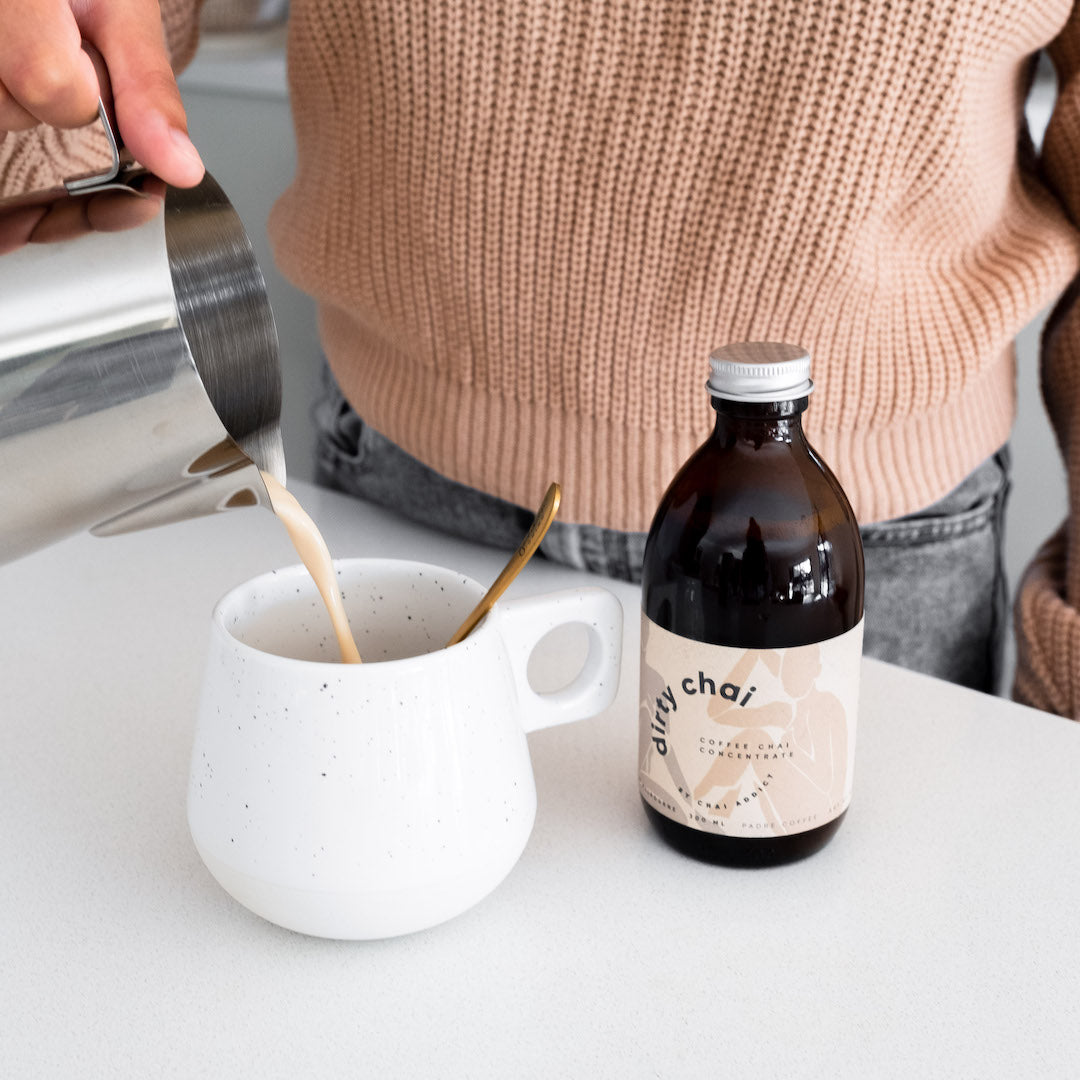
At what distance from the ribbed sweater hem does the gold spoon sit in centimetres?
27

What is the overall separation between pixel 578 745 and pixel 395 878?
17 cm

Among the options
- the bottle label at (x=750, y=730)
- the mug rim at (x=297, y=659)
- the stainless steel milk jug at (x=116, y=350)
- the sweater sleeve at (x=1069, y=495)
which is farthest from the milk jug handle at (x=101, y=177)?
the sweater sleeve at (x=1069, y=495)

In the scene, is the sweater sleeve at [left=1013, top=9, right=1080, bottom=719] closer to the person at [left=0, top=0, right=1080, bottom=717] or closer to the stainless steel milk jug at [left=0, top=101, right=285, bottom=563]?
the person at [left=0, top=0, right=1080, bottom=717]

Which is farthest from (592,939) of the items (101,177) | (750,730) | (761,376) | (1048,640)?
(1048,640)

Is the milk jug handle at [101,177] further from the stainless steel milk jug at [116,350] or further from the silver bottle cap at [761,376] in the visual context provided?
the silver bottle cap at [761,376]

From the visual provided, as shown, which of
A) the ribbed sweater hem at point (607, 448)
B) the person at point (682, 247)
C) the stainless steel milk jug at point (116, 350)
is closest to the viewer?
the stainless steel milk jug at point (116, 350)

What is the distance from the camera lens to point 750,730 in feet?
1.42

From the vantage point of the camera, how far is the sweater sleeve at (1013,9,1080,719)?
0.71 m

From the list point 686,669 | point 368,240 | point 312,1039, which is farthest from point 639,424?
point 312,1039

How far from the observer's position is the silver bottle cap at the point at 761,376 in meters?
0.41

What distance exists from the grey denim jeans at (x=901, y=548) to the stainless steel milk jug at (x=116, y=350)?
35 cm

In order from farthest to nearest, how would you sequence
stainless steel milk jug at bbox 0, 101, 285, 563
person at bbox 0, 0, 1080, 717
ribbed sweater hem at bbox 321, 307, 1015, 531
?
ribbed sweater hem at bbox 321, 307, 1015, 531 < person at bbox 0, 0, 1080, 717 < stainless steel milk jug at bbox 0, 101, 285, 563

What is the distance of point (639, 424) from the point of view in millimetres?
708

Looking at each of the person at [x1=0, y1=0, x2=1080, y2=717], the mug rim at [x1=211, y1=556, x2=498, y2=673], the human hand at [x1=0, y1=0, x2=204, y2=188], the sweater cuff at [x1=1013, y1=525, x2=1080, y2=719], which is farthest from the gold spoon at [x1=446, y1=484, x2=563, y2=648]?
the sweater cuff at [x1=1013, y1=525, x2=1080, y2=719]
